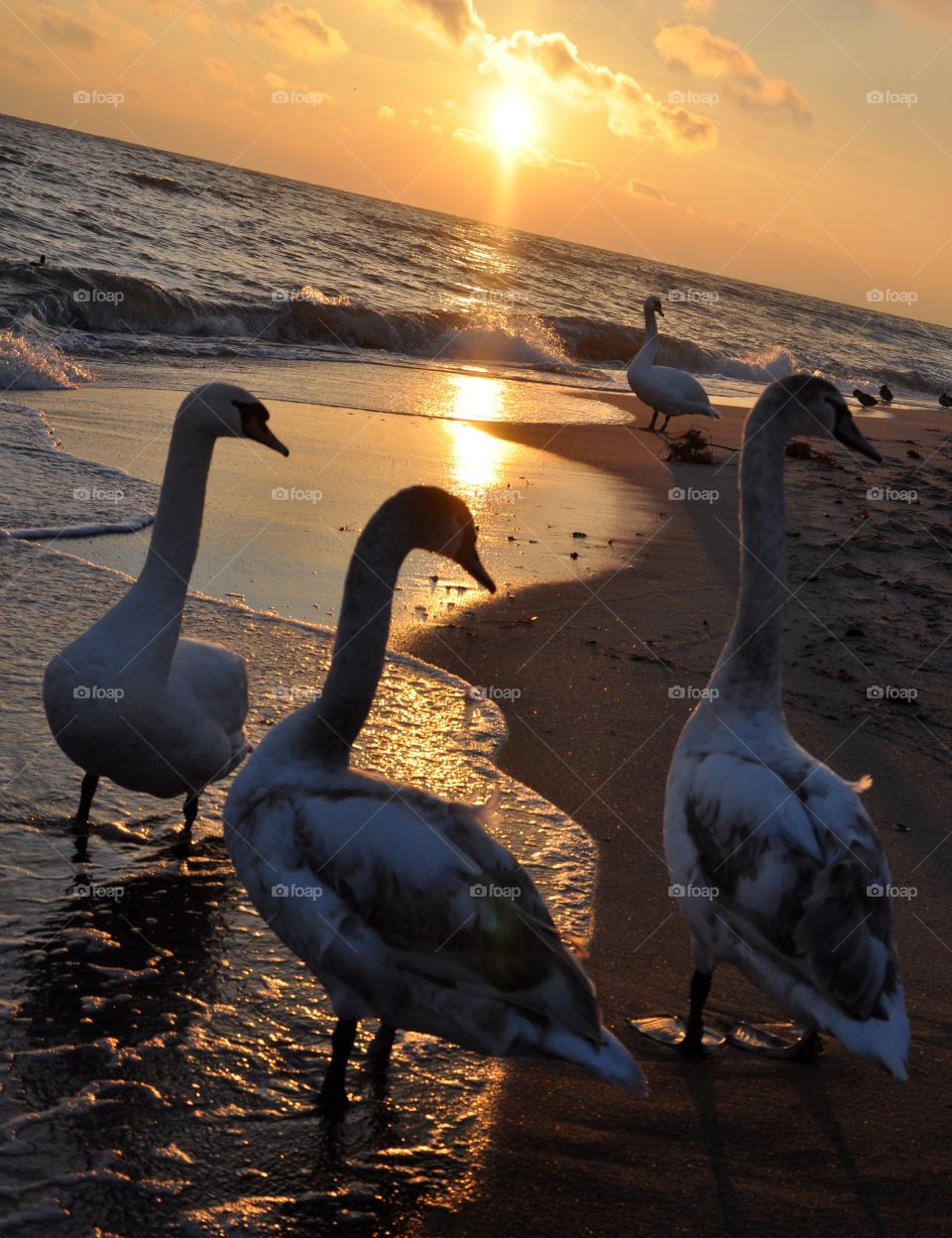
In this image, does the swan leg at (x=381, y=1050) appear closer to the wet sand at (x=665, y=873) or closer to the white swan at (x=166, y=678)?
the wet sand at (x=665, y=873)

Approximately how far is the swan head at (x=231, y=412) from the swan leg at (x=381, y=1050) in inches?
85.7

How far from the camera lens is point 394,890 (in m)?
3.13

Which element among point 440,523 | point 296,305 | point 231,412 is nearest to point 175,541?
point 231,412

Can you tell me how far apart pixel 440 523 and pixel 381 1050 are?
1.46 metres

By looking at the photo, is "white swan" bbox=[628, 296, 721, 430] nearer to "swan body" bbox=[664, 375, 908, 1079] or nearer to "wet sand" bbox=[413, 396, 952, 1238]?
"wet sand" bbox=[413, 396, 952, 1238]

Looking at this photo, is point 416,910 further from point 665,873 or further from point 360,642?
point 665,873

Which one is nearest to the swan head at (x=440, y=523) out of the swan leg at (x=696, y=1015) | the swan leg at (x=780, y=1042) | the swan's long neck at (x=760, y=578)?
the swan's long neck at (x=760, y=578)

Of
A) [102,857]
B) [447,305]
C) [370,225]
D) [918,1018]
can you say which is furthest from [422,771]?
[370,225]

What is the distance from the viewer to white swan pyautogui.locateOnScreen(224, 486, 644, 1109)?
309cm

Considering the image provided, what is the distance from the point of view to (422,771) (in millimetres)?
5422

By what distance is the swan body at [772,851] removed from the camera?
3307mm

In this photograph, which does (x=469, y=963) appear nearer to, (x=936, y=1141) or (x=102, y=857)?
(x=936, y=1141)

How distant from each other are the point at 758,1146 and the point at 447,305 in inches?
1278

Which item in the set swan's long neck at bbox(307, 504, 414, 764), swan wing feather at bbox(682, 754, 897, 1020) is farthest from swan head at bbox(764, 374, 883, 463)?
swan's long neck at bbox(307, 504, 414, 764)
